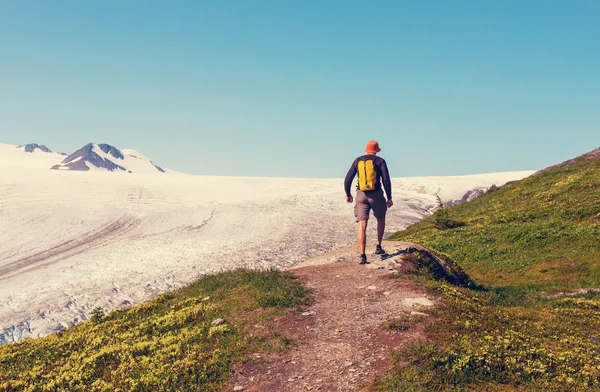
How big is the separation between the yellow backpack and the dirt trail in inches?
99.3

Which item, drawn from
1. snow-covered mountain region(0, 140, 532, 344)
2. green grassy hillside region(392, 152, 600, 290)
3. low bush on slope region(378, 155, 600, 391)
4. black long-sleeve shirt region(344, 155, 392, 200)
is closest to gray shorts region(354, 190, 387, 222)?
black long-sleeve shirt region(344, 155, 392, 200)

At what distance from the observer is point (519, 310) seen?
11.7 meters

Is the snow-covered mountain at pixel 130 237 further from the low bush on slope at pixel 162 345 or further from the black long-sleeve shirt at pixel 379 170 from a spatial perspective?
the black long-sleeve shirt at pixel 379 170

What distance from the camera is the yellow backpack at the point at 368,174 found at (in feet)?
44.7

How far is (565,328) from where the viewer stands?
1015 centimetres

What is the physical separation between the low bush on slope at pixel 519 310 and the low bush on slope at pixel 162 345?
10.5 feet

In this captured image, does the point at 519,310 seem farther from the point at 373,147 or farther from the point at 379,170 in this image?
the point at 373,147

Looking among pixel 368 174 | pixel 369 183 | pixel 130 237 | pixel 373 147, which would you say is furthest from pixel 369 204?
pixel 130 237

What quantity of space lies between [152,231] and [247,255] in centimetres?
1324

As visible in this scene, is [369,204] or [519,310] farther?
[369,204]

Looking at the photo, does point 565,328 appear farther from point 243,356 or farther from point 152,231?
point 152,231

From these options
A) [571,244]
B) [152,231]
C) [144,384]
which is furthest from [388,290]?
[152,231]

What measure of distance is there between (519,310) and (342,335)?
5.37 metres

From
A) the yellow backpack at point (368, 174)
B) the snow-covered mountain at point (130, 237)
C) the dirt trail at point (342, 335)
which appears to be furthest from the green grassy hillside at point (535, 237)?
the snow-covered mountain at point (130, 237)
